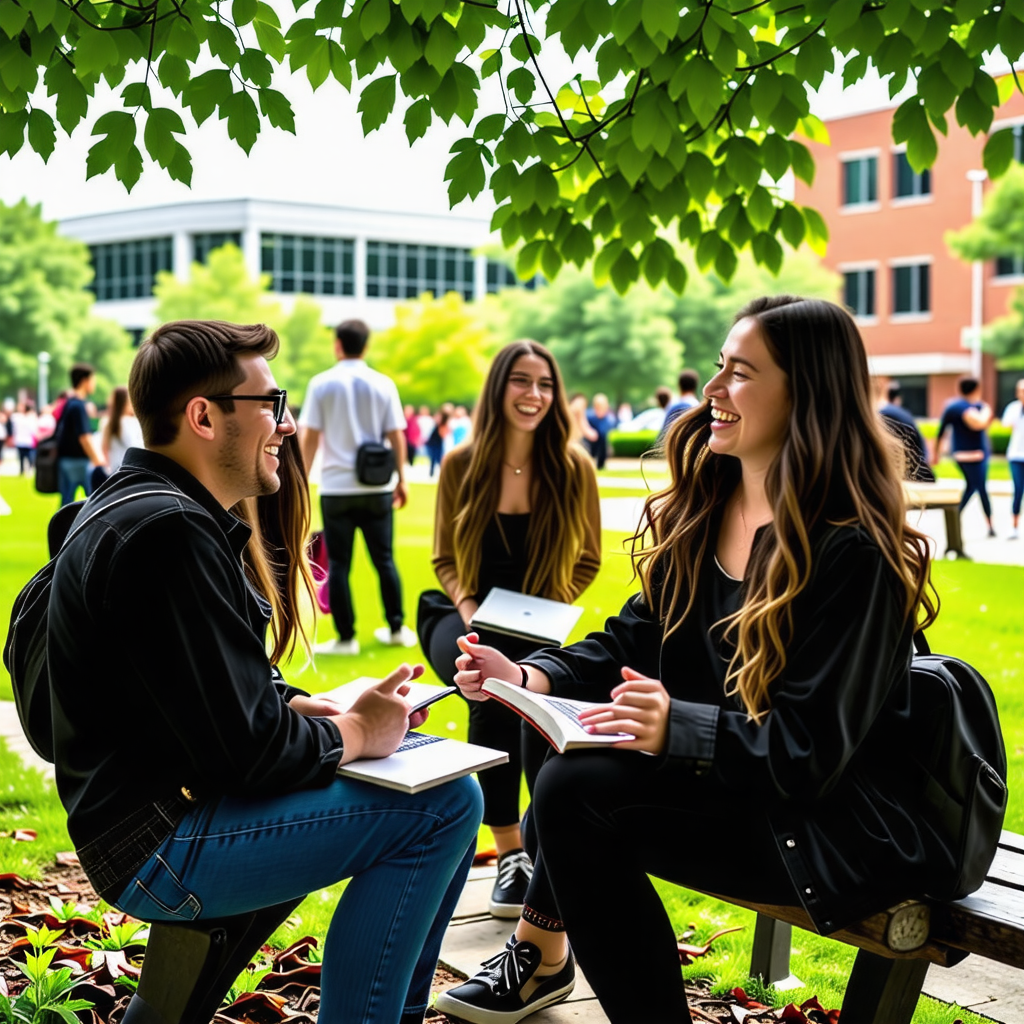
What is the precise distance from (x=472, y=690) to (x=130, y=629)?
1.10 metres

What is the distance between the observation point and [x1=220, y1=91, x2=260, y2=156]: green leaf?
4.00 meters

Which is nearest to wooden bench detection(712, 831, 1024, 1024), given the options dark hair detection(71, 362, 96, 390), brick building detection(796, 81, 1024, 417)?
dark hair detection(71, 362, 96, 390)

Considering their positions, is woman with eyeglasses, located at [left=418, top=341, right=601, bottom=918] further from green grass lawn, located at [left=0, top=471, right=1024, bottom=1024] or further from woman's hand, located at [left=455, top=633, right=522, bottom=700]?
woman's hand, located at [left=455, top=633, right=522, bottom=700]

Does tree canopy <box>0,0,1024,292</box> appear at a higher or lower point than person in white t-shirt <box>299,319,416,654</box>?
higher

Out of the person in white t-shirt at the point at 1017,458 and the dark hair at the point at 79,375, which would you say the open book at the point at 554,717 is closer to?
the dark hair at the point at 79,375

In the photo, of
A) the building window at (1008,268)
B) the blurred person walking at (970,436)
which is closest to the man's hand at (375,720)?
the blurred person walking at (970,436)

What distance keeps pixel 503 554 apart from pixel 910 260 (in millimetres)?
48176

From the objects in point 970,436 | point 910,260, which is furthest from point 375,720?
point 910,260

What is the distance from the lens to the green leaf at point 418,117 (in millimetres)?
4129

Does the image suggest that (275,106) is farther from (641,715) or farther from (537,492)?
(641,715)

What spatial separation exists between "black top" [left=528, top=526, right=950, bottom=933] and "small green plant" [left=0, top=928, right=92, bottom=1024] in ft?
5.12

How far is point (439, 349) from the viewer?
2608 inches

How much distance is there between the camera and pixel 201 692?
2432mm

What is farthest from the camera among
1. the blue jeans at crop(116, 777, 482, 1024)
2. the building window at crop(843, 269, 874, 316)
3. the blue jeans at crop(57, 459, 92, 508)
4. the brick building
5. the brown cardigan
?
the building window at crop(843, 269, 874, 316)
